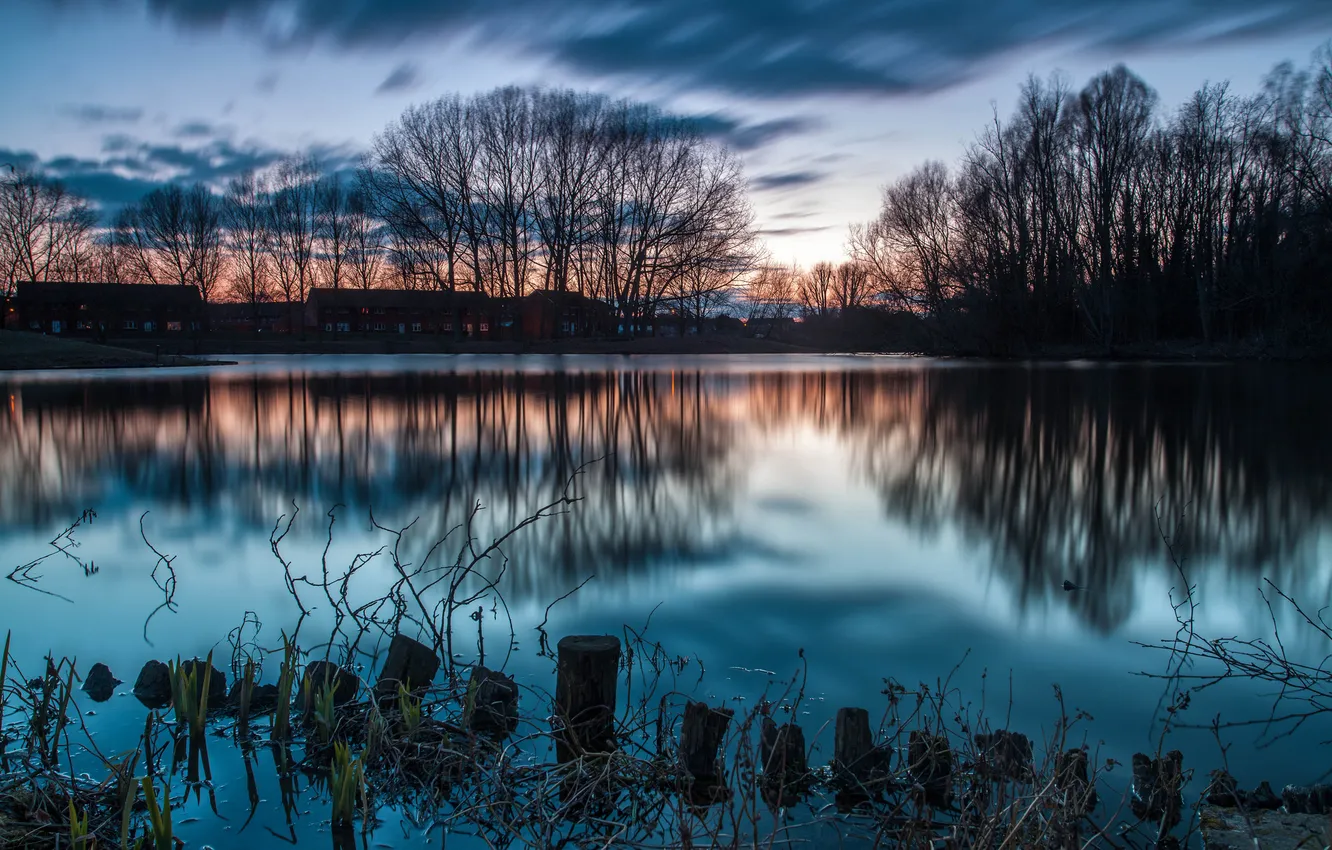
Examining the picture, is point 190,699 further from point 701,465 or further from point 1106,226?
point 1106,226

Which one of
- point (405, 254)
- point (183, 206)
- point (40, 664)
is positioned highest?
point (183, 206)

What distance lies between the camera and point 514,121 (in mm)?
54906

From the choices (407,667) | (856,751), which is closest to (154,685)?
(407,667)

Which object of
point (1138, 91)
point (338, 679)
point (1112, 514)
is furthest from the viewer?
point (1138, 91)

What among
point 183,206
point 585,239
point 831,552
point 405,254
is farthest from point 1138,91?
point 183,206

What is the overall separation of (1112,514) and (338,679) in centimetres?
772

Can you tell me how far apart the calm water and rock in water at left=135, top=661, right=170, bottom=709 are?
0.11m

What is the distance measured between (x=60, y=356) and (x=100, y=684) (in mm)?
44940

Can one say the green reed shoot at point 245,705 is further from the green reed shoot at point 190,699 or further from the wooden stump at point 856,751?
the wooden stump at point 856,751

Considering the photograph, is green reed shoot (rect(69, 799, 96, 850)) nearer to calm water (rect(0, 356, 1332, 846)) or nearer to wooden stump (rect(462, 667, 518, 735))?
calm water (rect(0, 356, 1332, 846))

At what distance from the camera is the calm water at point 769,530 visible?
4.74 metres

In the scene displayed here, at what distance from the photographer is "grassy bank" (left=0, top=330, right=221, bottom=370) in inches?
1518

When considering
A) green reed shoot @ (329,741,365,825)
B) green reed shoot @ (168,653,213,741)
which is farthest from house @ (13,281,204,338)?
green reed shoot @ (329,741,365,825)

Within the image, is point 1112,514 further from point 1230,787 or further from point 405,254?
point 405,254
